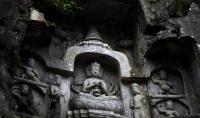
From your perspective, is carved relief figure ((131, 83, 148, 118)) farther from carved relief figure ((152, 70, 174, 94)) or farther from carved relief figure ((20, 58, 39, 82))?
carved relief figure ((20, 58, 39, 82))

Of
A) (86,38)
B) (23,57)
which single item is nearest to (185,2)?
(86,38)

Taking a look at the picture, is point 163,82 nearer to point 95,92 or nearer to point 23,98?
point 95,92

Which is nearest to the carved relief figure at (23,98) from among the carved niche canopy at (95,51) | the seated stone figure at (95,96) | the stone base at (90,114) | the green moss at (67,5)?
the stone base at (90,114)

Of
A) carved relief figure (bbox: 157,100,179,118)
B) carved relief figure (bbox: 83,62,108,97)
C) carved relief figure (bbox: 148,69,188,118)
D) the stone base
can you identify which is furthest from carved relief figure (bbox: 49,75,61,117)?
carved relief figure (bbox: 157,100,179,118)

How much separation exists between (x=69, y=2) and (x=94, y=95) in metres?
2.31

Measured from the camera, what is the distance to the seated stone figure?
336 inches

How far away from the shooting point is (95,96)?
895cm

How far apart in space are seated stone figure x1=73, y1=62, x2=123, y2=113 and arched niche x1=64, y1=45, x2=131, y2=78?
339mm

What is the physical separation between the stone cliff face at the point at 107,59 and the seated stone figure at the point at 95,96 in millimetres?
21

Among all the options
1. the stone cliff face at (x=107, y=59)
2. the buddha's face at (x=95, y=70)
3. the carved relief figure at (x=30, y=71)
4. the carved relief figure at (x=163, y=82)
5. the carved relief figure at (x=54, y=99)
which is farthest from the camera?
the buddha's face at (x=95, y=70)

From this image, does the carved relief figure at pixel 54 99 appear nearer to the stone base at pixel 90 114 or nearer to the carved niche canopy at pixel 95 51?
the stone base at pixel 90 114

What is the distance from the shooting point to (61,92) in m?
8.66

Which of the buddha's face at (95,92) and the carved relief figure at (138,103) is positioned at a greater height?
the buddha's face at (95,92)

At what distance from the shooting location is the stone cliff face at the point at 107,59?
27.3ft
